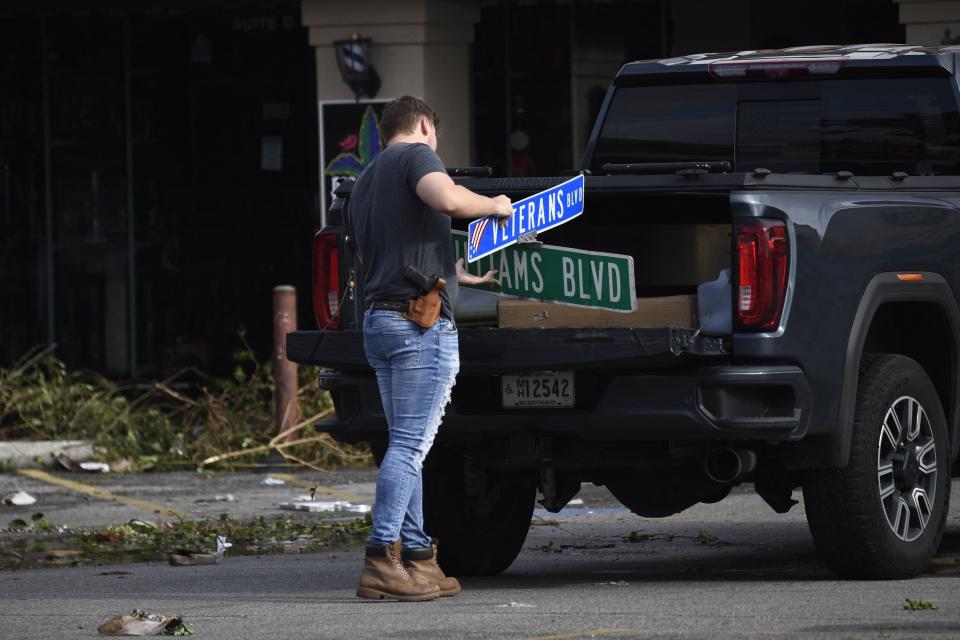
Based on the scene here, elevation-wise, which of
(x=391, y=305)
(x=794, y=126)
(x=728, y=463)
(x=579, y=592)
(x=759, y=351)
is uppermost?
(x=794, y=126)

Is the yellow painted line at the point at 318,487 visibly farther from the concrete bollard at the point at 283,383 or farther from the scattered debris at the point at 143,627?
the scattered debris at the point at 143,627

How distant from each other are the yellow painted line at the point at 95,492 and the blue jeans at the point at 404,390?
149 inches

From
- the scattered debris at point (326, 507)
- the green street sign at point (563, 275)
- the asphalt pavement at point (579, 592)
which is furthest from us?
the scattered debris at point (326, 507)

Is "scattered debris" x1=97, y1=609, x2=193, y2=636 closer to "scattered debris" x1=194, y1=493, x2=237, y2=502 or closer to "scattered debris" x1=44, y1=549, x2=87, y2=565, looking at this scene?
"scattered debris" x1=44, y1=549, x2=87, y2=565

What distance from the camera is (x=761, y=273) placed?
26.0 feet

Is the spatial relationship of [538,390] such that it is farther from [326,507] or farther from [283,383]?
[283,383]

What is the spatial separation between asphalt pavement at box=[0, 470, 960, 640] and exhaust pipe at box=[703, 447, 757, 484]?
435 millimetres

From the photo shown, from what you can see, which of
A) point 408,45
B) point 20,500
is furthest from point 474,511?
point 408,45

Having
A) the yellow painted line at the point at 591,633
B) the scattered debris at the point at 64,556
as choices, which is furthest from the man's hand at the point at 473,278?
the scattered debris at the point at 64,556

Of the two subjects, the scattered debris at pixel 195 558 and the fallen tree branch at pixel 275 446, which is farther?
the fallen tree branch at pixel 275 446

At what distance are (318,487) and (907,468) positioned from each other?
5.83 metres

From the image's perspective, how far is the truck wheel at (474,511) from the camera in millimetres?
9047

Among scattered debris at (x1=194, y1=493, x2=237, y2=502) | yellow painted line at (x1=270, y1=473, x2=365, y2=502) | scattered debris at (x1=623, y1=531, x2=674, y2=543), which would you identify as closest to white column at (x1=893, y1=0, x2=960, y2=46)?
yellow painted line at (x1=270, y1=473, x2=365, y2=502)

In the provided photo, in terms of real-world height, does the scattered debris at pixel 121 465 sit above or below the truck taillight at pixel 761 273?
below
